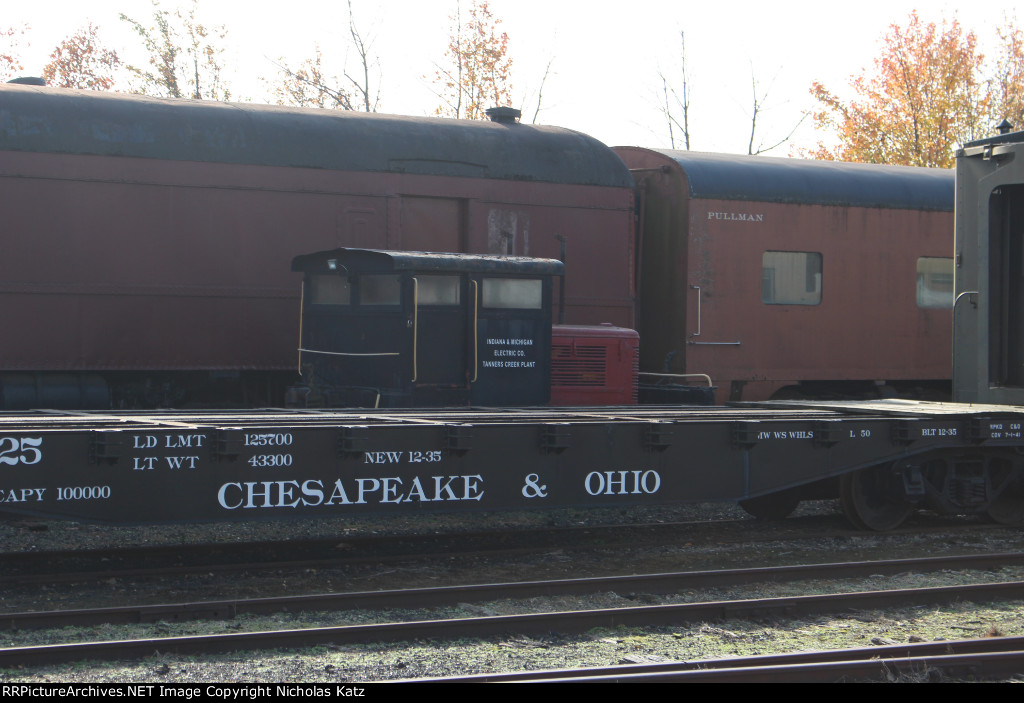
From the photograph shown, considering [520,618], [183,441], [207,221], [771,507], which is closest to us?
[520,618]

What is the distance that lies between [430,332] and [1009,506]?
5473 millimetres

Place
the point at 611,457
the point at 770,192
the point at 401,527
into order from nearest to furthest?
the point at 611,457
the point at 401,527
the point at 770,192

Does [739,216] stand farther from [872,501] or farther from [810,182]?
[872,501]

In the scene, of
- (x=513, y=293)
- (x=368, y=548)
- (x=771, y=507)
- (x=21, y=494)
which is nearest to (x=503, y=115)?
(x=513, y=293)

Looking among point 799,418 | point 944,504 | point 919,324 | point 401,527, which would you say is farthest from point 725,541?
point 919,324

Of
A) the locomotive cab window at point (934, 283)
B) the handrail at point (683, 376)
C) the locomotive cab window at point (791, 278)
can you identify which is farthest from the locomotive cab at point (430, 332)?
the locomotive cab window at point (934, 283)

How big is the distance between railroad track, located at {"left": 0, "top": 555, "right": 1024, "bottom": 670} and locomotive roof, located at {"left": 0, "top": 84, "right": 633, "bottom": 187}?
230 inches

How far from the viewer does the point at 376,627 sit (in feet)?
18.4

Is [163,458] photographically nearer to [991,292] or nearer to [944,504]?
[944,504]

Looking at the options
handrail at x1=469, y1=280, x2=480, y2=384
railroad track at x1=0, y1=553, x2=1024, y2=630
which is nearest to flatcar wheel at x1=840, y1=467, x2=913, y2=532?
railroad track at x1=0, y1=553, x2=1024, y2=630

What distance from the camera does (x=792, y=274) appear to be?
1298cm

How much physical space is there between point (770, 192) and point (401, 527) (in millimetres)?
6295

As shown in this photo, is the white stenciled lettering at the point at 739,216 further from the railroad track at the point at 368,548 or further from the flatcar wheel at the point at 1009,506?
the flatcar wheel at the point at 1009,506

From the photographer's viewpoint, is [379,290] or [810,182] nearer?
[379,290]
